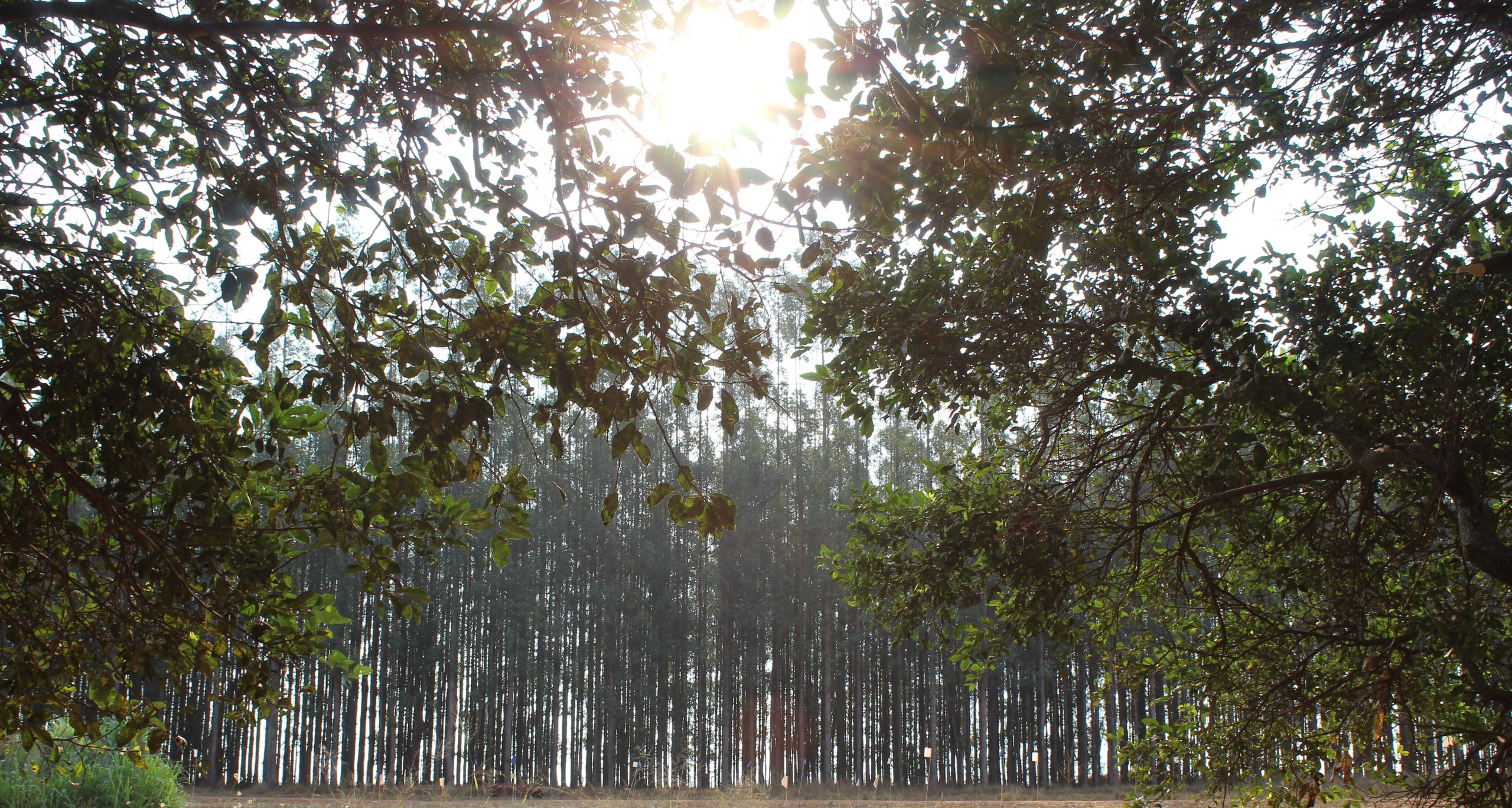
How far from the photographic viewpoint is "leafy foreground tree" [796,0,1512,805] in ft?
11.6

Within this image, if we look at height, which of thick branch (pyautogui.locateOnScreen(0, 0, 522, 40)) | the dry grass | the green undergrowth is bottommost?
the dry grass

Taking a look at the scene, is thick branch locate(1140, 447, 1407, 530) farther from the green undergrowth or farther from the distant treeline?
the distant treeline

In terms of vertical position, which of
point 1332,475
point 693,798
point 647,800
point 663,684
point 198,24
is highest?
point 198,24

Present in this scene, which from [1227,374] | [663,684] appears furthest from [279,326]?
[663,684]

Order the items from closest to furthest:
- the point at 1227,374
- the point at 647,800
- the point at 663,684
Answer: the point at 1227,374
the point at 647,800
the point at 663,684

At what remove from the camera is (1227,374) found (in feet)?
12.0

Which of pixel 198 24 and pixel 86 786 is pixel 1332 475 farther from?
pixel 86 786

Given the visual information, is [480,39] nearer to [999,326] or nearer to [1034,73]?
[1034,73]

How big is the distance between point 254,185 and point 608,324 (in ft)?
3.43

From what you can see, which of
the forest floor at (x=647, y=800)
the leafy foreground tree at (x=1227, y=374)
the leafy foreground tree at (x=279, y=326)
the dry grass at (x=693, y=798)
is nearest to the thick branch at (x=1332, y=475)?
the leafy foreground tree at (x=1227, y=374)

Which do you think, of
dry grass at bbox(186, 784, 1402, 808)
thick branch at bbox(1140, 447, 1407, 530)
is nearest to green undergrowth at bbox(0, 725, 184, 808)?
dry grass at bbox(186, 784, 1402, 808)

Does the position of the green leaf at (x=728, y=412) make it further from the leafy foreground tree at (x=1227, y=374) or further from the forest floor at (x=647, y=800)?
the forest floor at (x=647, y=800)

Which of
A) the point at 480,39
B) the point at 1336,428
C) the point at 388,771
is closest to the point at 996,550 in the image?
the point at 1336,428

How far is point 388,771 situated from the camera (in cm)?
2080
